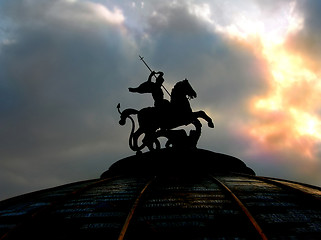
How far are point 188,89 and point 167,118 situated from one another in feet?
5.17

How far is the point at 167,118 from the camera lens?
1530 centimetres

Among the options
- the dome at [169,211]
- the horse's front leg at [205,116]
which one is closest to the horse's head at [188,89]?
the horse's front leg at [205,116]

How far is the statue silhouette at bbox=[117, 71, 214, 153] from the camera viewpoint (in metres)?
15.3

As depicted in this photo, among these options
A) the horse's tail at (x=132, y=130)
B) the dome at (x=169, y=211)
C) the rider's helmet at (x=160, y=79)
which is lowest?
the dome at (x=169, y=211)

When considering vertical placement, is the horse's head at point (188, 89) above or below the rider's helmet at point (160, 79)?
below

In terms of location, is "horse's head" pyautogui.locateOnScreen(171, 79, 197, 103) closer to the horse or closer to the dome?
the horse

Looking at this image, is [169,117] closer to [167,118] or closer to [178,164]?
[167,118]

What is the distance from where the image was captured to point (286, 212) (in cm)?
882

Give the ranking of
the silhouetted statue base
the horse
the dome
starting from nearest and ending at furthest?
the dome, the silhouetted statue base, the horse

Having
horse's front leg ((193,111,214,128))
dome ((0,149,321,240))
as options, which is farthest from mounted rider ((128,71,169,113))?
dome ((0,149,321,240))

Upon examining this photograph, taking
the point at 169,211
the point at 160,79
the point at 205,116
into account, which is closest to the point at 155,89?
the point at 160,79

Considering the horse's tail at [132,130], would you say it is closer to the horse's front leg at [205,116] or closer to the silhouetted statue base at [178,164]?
the silhouetted statue base at [178,164]

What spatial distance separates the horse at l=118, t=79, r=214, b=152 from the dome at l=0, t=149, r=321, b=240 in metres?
2.85

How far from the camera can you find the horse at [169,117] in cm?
1532
